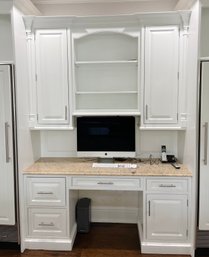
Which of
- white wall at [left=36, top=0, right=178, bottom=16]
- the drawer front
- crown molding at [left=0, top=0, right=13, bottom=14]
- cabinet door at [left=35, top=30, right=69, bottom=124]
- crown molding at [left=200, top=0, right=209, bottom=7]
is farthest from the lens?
white wall at [left=36, top=0, right=178, bottom=16]

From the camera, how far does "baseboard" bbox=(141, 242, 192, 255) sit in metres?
2.58

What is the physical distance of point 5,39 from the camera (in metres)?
2.66

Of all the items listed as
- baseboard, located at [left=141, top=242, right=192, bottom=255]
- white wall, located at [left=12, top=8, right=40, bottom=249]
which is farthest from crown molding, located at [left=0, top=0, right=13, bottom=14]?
baseboard, located at [left=141, top=242, right=192, bottom=255]

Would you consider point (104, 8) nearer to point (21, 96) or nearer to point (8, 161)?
point (21, 96)

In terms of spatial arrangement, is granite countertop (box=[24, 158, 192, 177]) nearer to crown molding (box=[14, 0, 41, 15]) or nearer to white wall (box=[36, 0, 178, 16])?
crown molding (box=[14, 0, 41, 15])

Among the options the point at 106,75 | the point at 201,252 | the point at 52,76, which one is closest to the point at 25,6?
the point at 52,76

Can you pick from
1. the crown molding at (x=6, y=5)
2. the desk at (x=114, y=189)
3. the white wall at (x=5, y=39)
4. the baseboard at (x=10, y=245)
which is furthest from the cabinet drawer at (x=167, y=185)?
the crown molding at (x=6, y=5)

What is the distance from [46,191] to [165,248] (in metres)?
1.42

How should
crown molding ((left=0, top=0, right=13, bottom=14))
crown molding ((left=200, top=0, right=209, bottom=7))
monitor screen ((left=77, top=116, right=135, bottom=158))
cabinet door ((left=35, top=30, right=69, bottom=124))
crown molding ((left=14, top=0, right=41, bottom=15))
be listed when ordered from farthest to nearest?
monitor screen ((left=77, top=116, right=135, bottom=158)) < cabinet door ((left=35, top=30, right=69, bottom=124)) < crown molding ((left=14, top=0, right=41, bottom=15)) < crown molding ((left=0, top=0, right=13, bottom=14)) < crown molding ((left=200, top=0, right=209, bottom=7))

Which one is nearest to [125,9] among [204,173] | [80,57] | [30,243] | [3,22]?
[80,57]

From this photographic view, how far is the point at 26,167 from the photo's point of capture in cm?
278

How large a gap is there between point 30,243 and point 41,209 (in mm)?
407

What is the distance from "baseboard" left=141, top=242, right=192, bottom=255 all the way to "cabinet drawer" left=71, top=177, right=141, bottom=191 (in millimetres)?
637

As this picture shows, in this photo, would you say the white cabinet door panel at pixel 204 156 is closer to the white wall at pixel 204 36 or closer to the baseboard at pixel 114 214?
the white wall at pixel 204 36
